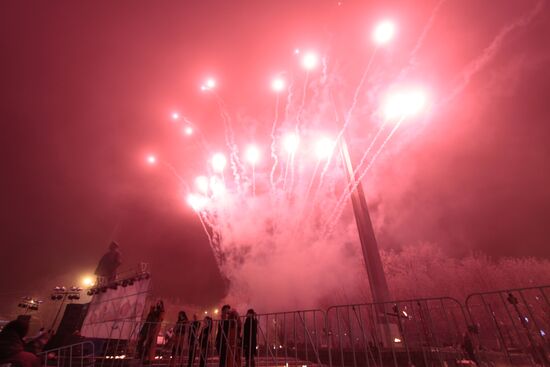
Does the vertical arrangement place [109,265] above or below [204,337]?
above

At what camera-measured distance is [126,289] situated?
1900 cm

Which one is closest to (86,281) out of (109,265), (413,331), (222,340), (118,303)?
(109,265)

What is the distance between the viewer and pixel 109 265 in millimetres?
21750

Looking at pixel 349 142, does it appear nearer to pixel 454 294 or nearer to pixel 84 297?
pixel 454 294

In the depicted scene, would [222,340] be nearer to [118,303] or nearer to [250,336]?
[250,336]

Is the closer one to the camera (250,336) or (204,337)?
(250,336)

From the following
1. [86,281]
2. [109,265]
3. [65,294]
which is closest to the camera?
[109,265]

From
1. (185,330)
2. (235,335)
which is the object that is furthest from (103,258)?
(235,335)

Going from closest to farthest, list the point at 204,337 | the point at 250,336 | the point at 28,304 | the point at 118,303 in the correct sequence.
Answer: the point at 250,336 → the point at 204,337 → the point at 118,303 → the point at 28,304

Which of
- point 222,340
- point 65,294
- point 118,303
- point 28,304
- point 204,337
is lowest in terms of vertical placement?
point 222,340

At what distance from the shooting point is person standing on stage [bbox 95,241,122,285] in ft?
69.0

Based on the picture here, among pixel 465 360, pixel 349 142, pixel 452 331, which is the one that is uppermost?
pixel 349 142

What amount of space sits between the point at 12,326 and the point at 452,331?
8924 mm

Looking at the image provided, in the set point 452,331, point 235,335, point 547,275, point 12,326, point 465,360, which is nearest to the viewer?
point 12,326
